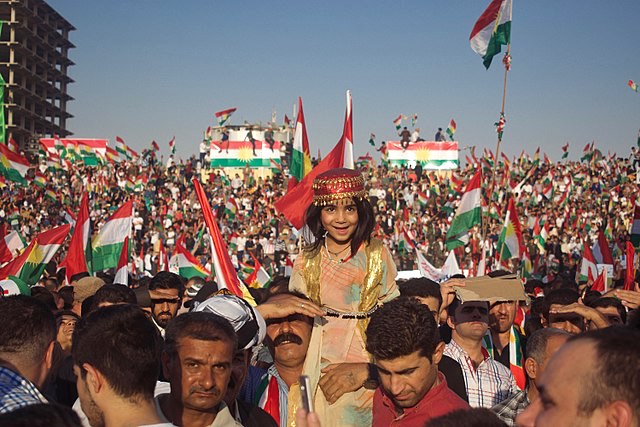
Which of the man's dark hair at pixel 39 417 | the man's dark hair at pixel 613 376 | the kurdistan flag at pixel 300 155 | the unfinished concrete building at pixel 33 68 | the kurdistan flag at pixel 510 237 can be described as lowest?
the man's dark hair at pixel 39 417

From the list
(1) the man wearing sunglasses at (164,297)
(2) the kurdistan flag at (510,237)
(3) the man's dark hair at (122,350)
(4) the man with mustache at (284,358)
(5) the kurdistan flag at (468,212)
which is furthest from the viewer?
(2) the kurdistan flag at (510,237)

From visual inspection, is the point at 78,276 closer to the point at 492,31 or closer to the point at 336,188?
the point at 336,188

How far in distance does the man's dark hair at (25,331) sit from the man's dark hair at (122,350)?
2.68 ft

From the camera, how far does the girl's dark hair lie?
175 inches

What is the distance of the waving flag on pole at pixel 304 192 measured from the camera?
8.84 metres

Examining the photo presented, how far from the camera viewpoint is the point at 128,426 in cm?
276

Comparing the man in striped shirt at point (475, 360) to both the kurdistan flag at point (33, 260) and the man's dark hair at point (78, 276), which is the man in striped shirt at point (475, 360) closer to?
the man's dark hair at point (78, 276)

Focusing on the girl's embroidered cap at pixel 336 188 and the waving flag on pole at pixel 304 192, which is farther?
the waving flag on pole at pixel 304 192

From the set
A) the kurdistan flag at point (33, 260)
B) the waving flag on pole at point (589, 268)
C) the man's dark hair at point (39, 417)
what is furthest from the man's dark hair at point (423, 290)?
the waving flag on pole at point (589, 268)

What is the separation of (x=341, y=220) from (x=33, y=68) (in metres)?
88.6

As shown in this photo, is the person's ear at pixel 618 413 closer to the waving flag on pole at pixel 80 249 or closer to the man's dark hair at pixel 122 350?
the man's dark hair at pixel 122 350

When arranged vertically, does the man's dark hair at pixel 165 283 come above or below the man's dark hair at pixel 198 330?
below

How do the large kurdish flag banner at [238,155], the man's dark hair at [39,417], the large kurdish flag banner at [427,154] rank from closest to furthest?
the man's dark hair at [39,417] < the large kurdish flag banner at [427,154] < the large kurdish flag banner at [238,155]

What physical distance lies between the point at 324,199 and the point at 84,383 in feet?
6.25
